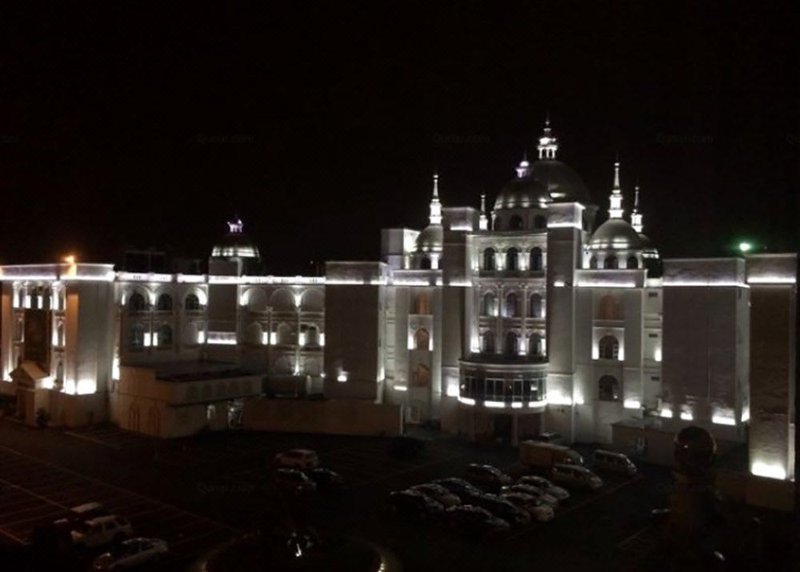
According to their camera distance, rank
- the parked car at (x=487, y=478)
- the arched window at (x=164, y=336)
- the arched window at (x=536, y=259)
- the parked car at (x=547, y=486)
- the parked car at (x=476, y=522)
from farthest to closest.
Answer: the arched window at (x=164, y=336) → the arched window at (x=536, y=259) → the parked car at (x=487, y=478) → the parked car at (x=547, y=486) → the parked car at (x=476, y=522)

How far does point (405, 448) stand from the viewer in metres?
42.4

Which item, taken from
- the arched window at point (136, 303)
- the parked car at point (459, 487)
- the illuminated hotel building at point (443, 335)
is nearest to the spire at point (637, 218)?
the illuminated hotel building at point (443, 335)

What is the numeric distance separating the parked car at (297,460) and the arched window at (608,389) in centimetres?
1900

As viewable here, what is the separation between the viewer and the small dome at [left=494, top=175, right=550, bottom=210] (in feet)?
164

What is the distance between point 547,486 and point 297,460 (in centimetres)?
1291

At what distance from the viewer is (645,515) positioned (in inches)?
1264

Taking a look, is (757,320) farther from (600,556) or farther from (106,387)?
(106,387)

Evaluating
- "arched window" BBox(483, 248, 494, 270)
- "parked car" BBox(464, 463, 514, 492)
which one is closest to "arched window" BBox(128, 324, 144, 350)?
"arched window" BBox(483, 248, 494, 270)

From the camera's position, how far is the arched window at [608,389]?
46.8 m

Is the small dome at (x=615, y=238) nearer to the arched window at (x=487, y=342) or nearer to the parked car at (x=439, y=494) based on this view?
the arched window at (x=487, y=342)

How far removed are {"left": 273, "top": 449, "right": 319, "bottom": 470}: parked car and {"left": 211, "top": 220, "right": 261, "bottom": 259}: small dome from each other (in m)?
27.3

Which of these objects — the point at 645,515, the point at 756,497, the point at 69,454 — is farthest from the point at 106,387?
the point at 756,497

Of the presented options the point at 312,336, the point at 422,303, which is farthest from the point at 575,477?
the point at 312,336

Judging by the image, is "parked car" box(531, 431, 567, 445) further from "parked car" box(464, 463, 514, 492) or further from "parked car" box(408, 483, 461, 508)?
"parked car" box(408, 483, 461, 508)
